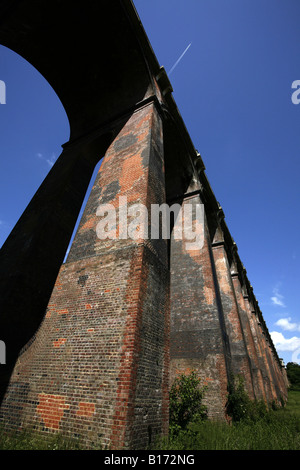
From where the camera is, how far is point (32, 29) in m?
7.75

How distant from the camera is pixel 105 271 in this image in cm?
461

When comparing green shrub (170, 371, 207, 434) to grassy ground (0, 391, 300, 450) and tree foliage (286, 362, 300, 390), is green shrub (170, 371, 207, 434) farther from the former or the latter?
tree foliage (286, 362, 300, 390)

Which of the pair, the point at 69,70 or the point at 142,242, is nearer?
the point at 142,242

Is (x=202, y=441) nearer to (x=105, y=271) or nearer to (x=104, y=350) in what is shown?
(x=104, y=350)

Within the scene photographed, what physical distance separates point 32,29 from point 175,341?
11.5m

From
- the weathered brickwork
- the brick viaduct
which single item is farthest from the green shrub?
the weathered brickwork

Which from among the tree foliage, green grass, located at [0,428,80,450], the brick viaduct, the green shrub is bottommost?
green grass, located at [0,428,80,450]

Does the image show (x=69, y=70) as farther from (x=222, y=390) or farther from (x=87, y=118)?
(x=222, y=390)

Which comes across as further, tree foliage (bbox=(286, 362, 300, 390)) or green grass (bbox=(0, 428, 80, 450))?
tree foliage (bbox=(286, 362, 300, 390))

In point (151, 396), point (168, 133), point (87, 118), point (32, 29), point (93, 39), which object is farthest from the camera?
point (168, 133)

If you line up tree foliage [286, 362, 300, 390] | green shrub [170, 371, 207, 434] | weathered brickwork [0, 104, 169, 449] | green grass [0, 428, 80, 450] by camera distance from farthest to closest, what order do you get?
tree foliage [286, 362, 300, 390] → green shrub [170, 371, 207, 434] → weathered brickwork [0, 104, 169, 449] → green grass [0, 428, 80, 450]

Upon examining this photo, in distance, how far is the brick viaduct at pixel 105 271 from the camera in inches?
137

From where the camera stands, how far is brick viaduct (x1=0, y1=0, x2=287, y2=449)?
349 centimetres
